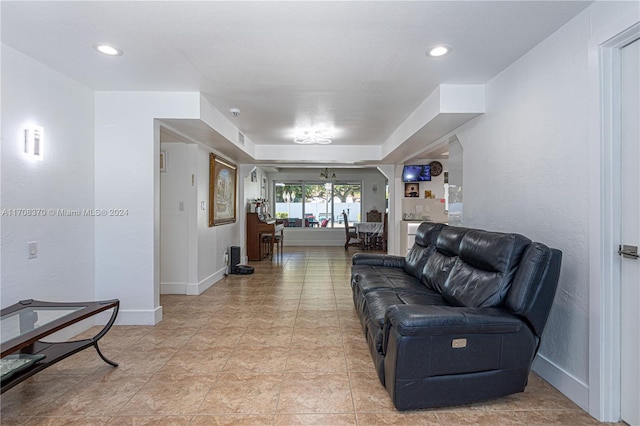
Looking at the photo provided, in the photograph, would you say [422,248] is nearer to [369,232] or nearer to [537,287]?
[537,287]

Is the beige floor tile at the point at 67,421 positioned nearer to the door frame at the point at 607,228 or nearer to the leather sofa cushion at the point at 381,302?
the leather sofa cushion at the point at 381,302

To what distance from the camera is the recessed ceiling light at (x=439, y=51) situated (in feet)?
7.81

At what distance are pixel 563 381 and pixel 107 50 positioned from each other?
3819 mm

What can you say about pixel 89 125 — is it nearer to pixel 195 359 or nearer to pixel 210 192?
pixel 210 192

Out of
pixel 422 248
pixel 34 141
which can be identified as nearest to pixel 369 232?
pixel 422 248

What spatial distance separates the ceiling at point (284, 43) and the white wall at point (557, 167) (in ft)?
0.54

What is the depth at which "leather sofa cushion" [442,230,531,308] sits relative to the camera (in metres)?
2.07

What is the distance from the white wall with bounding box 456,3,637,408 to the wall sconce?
374cm

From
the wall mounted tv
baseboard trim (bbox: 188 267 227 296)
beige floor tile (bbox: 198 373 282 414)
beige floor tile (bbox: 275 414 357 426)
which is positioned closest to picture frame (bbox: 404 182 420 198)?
the wall mounted tv

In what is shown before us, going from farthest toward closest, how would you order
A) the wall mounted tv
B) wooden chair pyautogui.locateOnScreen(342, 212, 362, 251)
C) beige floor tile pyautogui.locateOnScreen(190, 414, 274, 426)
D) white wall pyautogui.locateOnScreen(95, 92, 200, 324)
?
1. wooden chair pyautogui.locateOnScreen(342, 212, 362, 251)
2. the wall mounted tv
3. white wall pyautogui.locateOnScreen(95, 92, 200, 324)
4. beige floor tile pyautogui.locateOnScreen(190, 414, 274, 426)

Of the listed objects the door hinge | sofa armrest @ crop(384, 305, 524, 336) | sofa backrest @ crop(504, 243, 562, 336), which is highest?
the door hinge

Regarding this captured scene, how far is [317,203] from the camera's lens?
35.4 feet

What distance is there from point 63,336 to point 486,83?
440 cm

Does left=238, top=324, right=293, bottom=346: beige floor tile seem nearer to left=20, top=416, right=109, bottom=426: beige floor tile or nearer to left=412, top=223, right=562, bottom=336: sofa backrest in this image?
left=20, top=416, right=109, bottom=426: beige floor tile
